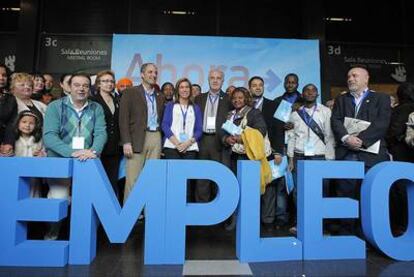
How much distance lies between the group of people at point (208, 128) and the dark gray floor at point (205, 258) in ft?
1.78

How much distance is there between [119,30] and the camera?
21.0 feet

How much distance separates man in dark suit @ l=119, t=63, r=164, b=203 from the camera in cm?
342

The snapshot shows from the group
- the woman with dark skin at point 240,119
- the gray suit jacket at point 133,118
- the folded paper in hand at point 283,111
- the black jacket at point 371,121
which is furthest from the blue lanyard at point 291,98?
the gray suit jacket at point 133,118

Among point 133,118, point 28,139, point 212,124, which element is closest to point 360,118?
point 212,124

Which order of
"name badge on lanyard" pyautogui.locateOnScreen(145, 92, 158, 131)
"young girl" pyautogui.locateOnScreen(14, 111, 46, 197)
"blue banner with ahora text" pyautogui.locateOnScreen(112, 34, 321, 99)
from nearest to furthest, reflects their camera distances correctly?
"young girl" pyautogui.locateOnScreen(14, 111, 46, 197) < "name badge on lanyard" pyautogui.locateOnScreen(145, 92, 158, 131) < "blue banner with ahora text" pyautogui.locateOnScreen(112, 34, 321, 99)

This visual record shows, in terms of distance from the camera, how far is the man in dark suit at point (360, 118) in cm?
307

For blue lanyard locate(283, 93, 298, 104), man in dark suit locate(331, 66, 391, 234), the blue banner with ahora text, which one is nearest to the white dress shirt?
man in dark suit locate(331, 66, 391, 234)

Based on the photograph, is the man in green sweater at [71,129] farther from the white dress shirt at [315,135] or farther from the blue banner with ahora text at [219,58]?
the blue banner with ahora text at [219,58]

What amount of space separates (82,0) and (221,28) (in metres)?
2.72

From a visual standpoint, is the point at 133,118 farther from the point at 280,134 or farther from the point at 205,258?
the point at 280,134

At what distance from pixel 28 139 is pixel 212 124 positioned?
1.79m

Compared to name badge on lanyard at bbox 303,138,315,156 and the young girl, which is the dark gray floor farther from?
name badge on lanyard at bbox 303,138,315,156

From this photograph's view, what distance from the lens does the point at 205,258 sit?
2.74 metres

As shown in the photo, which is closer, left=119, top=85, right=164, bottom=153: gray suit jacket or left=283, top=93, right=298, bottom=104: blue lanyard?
left=119, top=85, right=164, bottom=153: gray suit jacket
